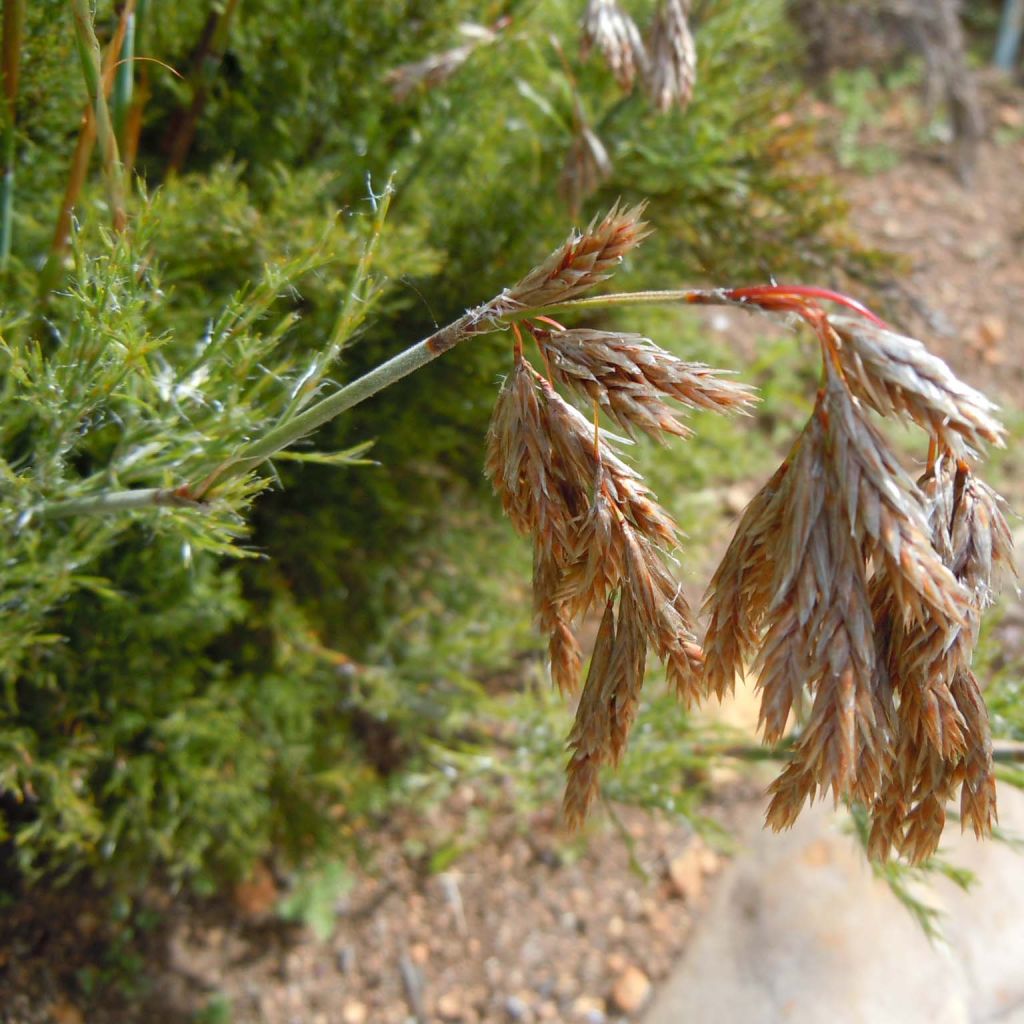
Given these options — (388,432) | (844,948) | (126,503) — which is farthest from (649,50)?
(844,948)

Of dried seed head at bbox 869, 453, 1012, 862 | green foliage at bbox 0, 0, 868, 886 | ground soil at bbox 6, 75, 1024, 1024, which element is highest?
dried seed head at bbox 869, 453, 1012, 862

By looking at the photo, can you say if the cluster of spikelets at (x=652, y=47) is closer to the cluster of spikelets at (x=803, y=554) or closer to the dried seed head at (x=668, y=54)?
→ the dried seed head at (x=668, y=54)

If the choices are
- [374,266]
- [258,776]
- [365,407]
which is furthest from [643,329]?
[258,776]

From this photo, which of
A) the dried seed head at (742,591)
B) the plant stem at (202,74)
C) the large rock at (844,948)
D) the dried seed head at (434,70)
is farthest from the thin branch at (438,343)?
the large rock at (844,948)

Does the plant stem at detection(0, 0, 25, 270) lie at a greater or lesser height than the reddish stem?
lesser

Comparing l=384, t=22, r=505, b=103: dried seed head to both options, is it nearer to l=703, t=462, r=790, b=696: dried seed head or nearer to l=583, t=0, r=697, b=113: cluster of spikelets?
l=583, t=0, r=697, b=113: cluster of spikelets

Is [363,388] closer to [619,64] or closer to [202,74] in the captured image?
[619,64]

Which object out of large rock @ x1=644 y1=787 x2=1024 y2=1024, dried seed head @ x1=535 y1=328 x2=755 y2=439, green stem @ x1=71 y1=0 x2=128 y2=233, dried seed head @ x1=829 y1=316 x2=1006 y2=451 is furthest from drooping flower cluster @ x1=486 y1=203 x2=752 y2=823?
large rock @ x1=644 y1=787 x2=1024 y2=1024

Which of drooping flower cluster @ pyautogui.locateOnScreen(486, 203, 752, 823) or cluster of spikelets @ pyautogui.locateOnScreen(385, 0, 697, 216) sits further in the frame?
cluster of spikelets @ pyautogui.locateOnScreen(385, 0, 697, 216)
